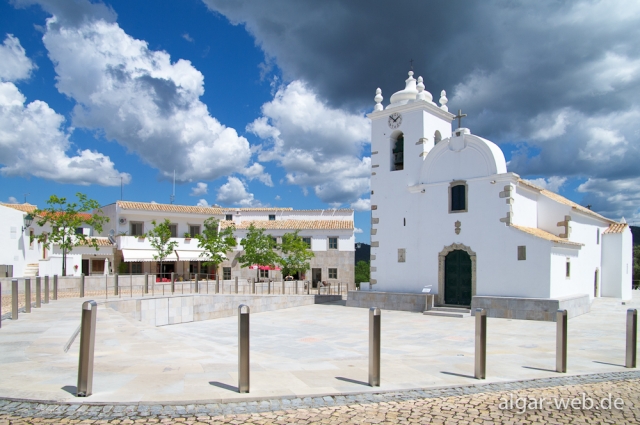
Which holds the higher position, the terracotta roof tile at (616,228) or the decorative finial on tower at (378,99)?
the decorative finial on tower at (378,99)

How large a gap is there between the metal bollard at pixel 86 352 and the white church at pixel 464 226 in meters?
15.5

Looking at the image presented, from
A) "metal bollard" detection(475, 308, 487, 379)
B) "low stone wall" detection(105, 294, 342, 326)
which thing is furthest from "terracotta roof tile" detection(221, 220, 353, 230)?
"metal bollard" detection(475, 308, 487, 379)

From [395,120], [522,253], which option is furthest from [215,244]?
→ [522,253]

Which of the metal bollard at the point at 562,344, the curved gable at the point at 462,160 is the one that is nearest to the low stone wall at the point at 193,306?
the curved gable at the point at 462,160

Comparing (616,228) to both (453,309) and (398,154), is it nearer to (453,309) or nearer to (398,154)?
(453,309)

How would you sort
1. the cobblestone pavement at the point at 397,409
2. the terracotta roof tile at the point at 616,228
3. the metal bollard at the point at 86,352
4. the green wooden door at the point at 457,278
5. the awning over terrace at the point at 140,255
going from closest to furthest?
the cobblestone pavement at the point at 397,409
the metal bollard at the point at 86,352
the green wooden door at the point at 457,278
the terracotta roof tile at the point at 616,228
the awning over terrace at the point at 140,255

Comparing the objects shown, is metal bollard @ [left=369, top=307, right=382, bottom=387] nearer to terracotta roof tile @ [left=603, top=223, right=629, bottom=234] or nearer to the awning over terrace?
terracotta roof tile @ [left=603, top=223, right=629, bottom=234]

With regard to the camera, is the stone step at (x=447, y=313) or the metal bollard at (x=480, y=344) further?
the stone step at (x=447, y=313)

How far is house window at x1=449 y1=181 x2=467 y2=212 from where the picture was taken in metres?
20.1

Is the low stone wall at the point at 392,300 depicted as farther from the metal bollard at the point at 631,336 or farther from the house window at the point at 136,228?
the house window at the point at 136,228

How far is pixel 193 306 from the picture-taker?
1872 centimetres

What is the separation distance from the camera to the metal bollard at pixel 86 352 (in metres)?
5.44

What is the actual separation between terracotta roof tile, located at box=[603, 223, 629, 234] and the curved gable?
1070cm

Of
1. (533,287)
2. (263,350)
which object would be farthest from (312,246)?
(263,350)
